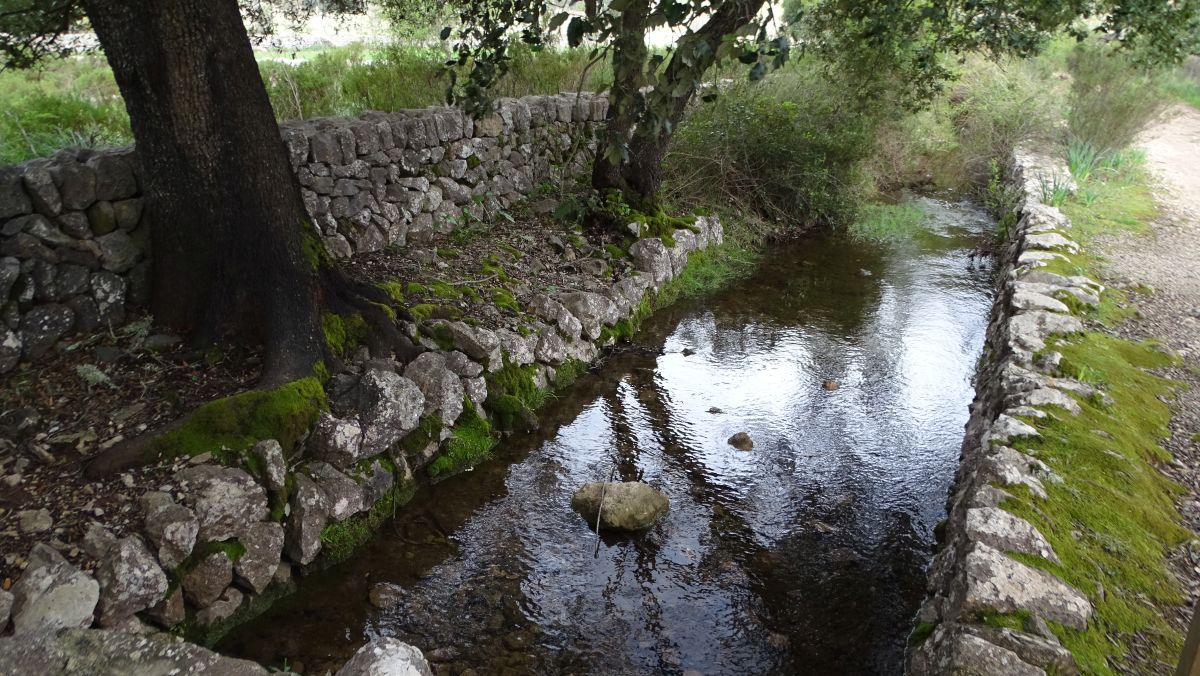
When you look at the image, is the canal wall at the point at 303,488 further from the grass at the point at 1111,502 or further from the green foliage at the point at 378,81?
the green foliage at the point at 378,81

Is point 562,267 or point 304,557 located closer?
point 304,557

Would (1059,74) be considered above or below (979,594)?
above

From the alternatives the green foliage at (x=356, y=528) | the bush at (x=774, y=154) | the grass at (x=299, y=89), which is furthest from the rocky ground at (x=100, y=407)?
the bush at (x=774, y=154)

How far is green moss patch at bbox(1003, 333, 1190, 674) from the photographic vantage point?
2938mm

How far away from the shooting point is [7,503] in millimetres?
3488

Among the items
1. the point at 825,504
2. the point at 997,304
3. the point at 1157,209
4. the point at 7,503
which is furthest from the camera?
the point at 1157,209

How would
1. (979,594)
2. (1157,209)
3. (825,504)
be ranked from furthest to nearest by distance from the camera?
(1157,209) → (825,504) → (979,594)

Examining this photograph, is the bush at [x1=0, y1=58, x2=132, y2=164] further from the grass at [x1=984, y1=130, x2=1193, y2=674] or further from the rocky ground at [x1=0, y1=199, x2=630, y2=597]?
the grass at [x1=984, y1=130, x2=1193, y2=674]

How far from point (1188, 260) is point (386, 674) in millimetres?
8814

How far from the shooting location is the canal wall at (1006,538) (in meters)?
2.76

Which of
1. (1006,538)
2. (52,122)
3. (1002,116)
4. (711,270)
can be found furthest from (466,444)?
(1002,116)

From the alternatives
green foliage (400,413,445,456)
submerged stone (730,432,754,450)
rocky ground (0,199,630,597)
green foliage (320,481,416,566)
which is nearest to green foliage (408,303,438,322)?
rocky ground (0,199,630,597)

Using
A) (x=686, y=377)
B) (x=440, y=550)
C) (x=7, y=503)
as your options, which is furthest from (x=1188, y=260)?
(x=7, y=503)

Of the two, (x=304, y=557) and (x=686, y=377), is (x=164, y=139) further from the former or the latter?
(x=686, y=377)
